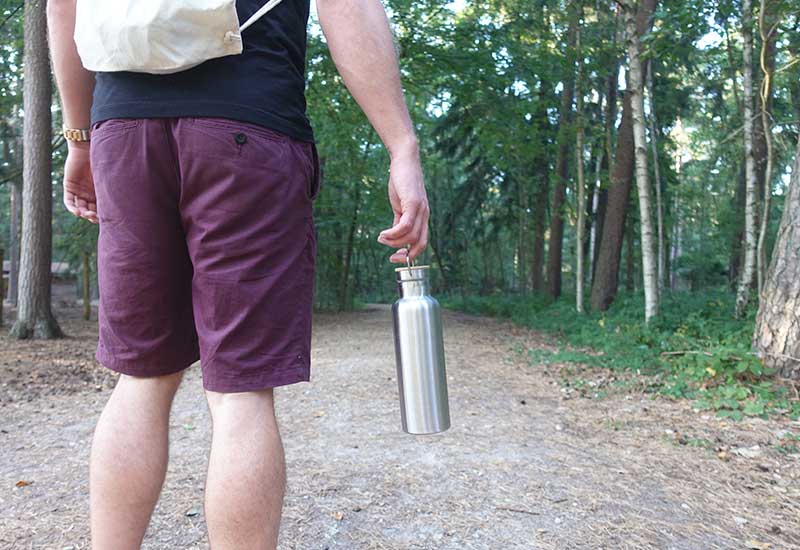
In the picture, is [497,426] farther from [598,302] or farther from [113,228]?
[598,302]

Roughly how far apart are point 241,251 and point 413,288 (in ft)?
1.59

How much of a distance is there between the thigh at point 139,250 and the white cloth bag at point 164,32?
0.38 ft

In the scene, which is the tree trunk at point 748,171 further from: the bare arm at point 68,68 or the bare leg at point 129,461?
the bare leg at point 129,461

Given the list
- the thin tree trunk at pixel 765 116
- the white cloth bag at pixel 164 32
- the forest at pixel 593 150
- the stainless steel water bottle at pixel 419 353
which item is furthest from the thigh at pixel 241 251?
the thin tree trunk at pixel 765 116

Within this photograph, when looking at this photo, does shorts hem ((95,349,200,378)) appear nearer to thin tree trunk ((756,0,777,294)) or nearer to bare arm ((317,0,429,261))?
bare arm ((317,0,429,261))

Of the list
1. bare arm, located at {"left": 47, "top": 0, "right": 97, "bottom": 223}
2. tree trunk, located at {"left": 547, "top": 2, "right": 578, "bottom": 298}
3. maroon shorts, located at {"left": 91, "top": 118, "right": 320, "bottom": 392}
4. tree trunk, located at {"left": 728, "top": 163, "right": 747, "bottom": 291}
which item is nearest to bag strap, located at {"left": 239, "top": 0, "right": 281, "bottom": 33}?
maroon shorts, located at {"left": 91, "top": 118, "right": 320, "bottom": 392}

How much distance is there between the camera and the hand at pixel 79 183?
154cm

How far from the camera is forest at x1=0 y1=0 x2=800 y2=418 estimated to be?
236 inches

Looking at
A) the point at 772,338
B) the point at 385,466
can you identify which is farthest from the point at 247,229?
the point at 772,338

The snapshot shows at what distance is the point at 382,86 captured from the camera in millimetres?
1274

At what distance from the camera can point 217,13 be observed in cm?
112

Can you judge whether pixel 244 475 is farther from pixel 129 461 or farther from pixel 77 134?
pixel 77 134

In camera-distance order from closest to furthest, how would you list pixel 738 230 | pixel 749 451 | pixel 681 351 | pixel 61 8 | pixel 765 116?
pixel 61 8 < pixel 749 451 < pixel 681 351 < pixel 765 116 < pixel 738 230

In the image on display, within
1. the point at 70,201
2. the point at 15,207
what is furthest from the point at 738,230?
the point at 15,207
